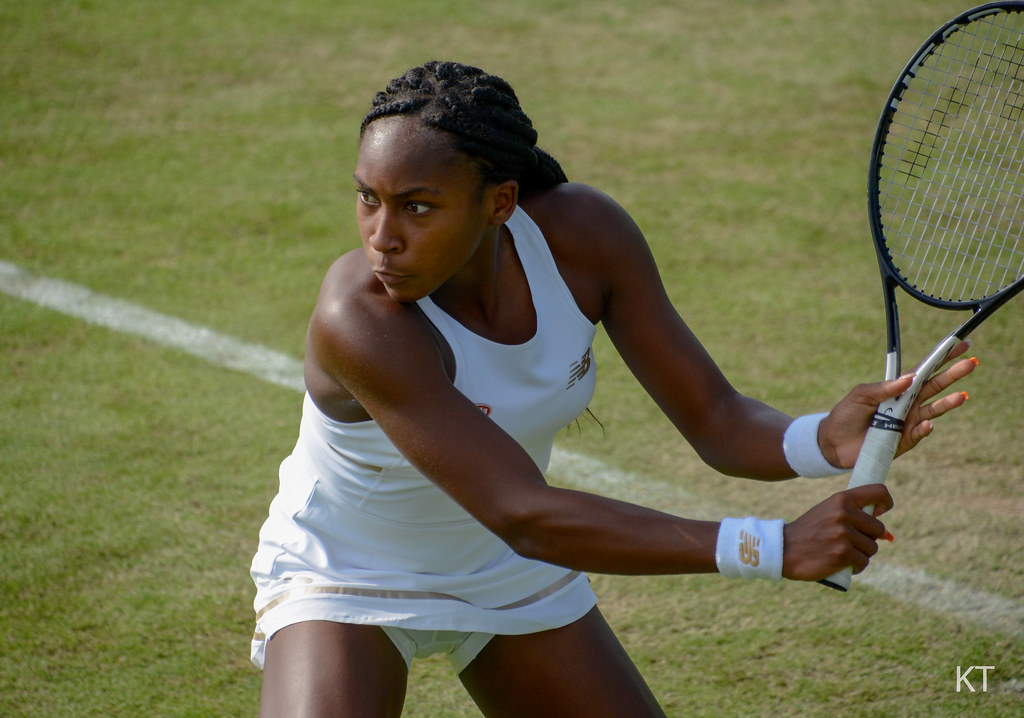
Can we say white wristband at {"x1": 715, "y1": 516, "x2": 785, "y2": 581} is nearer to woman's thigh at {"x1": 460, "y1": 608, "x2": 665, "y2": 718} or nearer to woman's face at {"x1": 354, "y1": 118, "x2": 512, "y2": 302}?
woman's thigh at {"x1": 460, "y1": 608, "x2": 665, "y2": 718}

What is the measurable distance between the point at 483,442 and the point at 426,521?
0.45m

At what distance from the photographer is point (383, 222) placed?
2.23 meters

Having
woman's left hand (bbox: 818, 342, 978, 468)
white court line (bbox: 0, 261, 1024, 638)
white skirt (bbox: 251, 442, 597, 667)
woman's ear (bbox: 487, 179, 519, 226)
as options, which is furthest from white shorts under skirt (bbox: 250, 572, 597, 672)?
white court line (bbox: 0, 261, 1024, 638)

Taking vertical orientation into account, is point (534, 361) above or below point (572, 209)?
below

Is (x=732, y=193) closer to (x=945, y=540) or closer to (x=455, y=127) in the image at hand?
(x=945, y=540)

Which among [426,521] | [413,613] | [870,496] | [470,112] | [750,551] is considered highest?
[470,112]

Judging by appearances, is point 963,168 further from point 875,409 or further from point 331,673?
point 331,673

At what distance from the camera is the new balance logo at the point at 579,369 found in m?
2.57

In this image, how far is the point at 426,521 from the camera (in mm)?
2549

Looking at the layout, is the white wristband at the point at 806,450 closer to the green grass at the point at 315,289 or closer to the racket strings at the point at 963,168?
the racket strings at the point at 963,168

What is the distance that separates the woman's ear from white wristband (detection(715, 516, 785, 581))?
81 centimetres

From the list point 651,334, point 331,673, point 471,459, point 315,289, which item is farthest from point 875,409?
point 315,289

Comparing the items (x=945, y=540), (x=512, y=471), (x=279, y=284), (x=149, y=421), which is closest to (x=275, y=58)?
(x=279, y=284)

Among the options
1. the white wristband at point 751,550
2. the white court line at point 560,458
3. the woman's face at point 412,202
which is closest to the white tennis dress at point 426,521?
the woman's face at point 412,202
